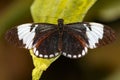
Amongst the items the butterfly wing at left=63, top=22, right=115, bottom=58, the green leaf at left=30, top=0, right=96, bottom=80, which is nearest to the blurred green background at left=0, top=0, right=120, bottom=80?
the butterfly wing at left=63, top=22, right=115, bottom=58

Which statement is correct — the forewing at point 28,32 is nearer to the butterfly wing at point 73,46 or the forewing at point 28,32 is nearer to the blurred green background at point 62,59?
the butterfly wing at point 73,46

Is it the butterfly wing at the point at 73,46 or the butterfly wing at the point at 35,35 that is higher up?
the butterfly wing at the point at 35,35

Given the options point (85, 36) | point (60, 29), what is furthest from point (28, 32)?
point (85, 36)

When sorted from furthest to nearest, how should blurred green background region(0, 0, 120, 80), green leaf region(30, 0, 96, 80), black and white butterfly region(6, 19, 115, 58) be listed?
blurred green background region(0, 0, 120, 80), black and white butterfly region(6, 19, 115, 58), green leaf region(30, 0, 96, 80)

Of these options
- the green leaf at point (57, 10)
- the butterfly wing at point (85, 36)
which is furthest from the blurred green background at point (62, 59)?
the green leaf at point (57, 10)

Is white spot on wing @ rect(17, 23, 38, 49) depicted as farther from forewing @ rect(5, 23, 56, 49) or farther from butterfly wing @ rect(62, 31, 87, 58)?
butterfly wing @ rect(62, 31, 87, 58)

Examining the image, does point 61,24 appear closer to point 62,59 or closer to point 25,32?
point 25,32
